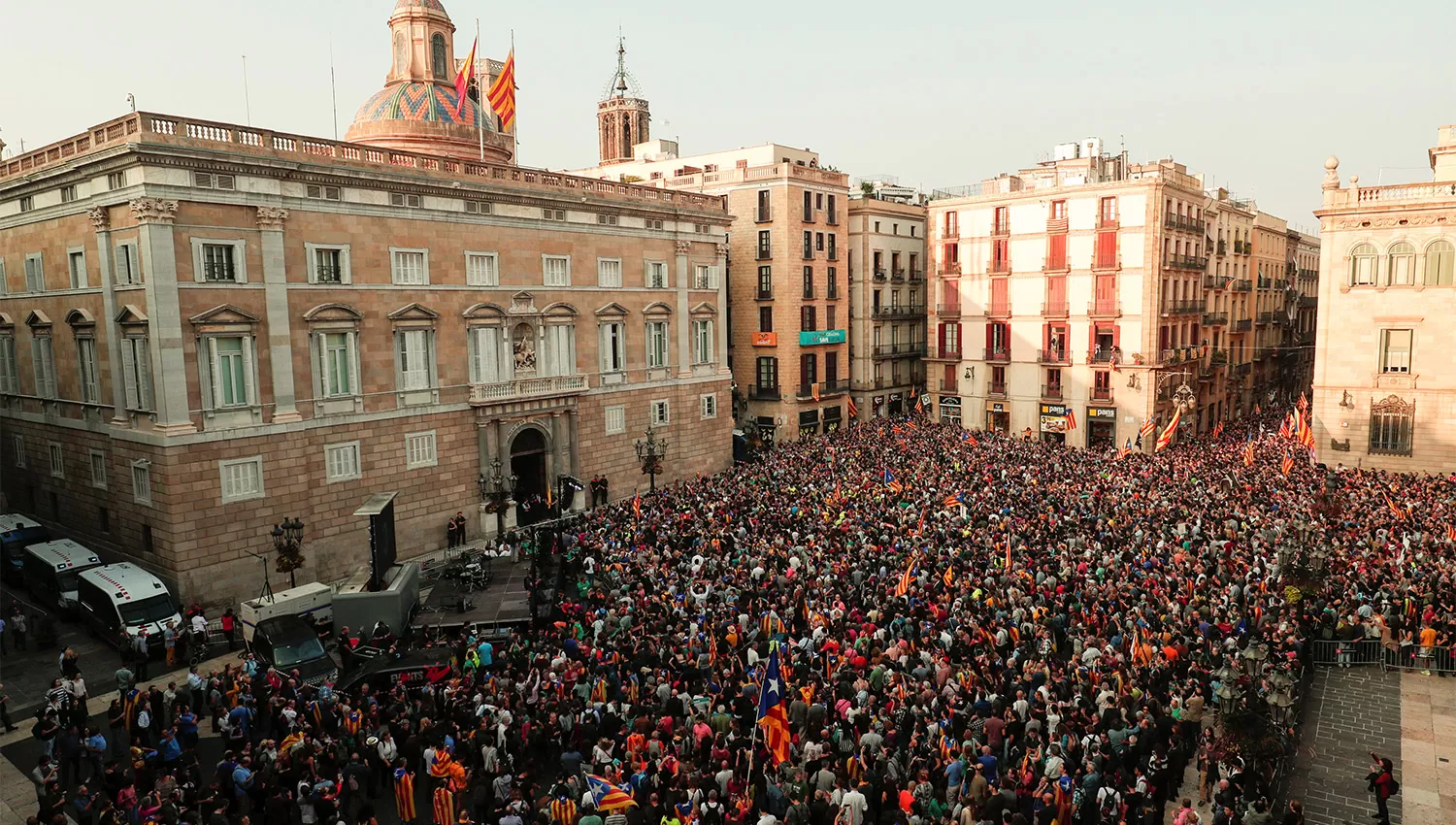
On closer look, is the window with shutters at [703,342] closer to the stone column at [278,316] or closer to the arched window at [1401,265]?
the stone column at [278,316]

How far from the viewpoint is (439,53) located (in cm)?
4172

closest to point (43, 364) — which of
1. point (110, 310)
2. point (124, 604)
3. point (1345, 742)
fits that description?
point (110, 310)

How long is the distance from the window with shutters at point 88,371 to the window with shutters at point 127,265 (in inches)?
118

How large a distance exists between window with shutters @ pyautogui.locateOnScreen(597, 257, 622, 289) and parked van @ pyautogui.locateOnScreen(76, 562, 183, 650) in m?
19.6

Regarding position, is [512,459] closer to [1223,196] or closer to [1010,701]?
[1010,701]

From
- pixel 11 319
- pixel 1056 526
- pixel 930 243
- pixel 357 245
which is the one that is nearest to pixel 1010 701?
pixel 1056 526

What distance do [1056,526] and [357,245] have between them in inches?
933

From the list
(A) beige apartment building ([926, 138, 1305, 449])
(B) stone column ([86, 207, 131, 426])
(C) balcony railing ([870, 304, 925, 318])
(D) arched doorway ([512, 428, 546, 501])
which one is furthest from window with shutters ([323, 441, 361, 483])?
(A) beige apartment building ([926, 138, 1305, 449])

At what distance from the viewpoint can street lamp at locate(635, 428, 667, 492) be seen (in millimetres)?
38500

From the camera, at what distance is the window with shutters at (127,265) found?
25828 millimetres

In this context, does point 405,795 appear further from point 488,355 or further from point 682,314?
point 682,314

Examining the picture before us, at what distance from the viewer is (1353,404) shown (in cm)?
3853

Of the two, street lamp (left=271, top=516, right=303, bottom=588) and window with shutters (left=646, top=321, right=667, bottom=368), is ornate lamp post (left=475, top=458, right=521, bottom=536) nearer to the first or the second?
street lamp (left=271, top=516, right=303, bottom=588)

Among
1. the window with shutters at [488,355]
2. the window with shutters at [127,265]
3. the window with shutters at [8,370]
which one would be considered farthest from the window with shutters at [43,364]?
the window with shutters at [488,355]
